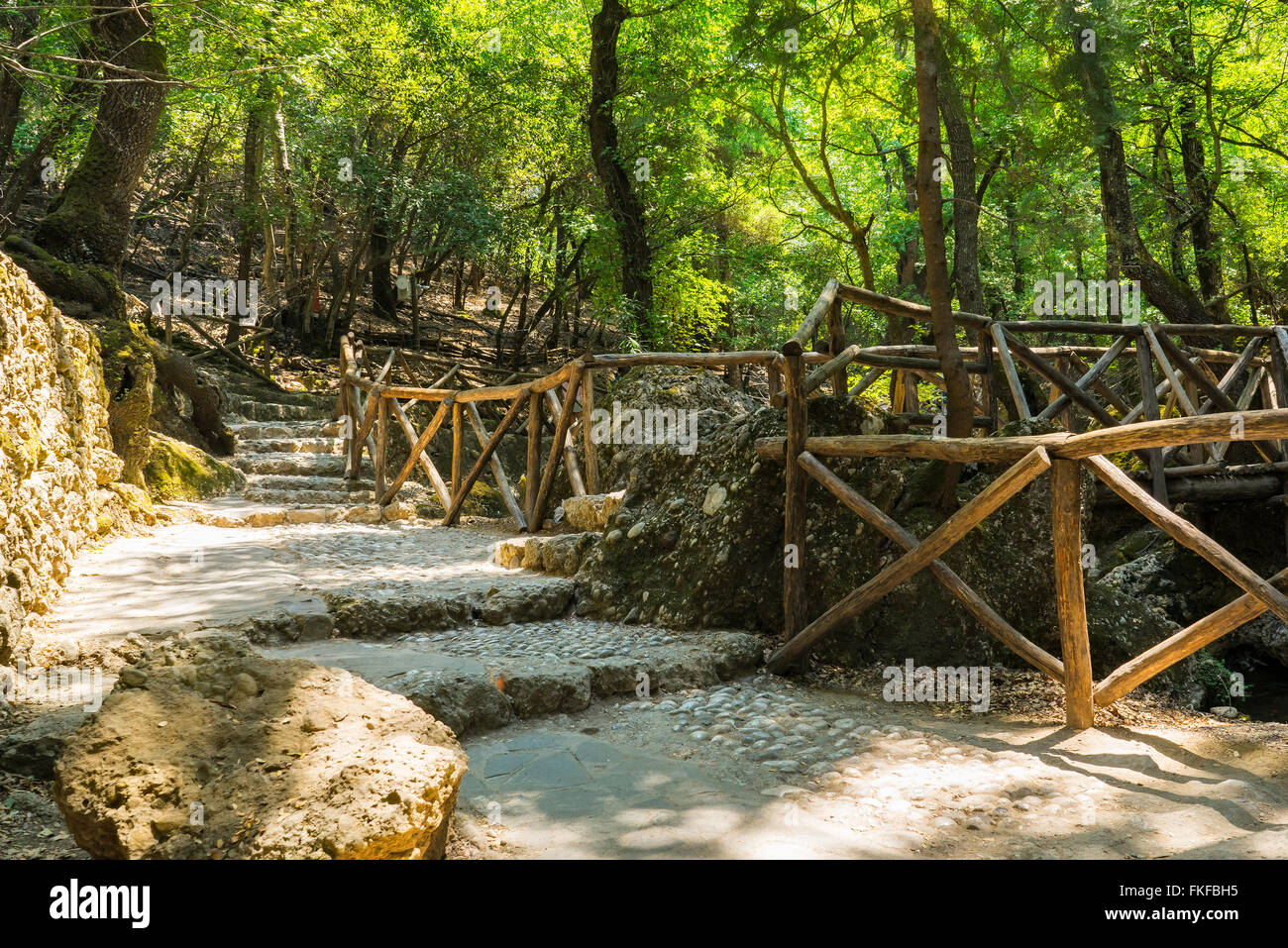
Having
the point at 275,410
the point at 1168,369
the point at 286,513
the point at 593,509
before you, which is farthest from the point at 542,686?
the point at 275,410

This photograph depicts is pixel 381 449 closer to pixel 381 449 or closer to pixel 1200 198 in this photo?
pixel 381 449

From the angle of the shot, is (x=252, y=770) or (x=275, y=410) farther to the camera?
(x=275, y=410)

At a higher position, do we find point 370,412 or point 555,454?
point 370,412

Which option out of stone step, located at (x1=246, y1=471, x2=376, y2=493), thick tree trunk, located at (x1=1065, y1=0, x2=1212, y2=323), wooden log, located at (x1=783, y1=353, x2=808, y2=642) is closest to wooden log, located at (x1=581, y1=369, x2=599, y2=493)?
wooden log, located at (x1=783, y1=353, x2=808, y2=642)

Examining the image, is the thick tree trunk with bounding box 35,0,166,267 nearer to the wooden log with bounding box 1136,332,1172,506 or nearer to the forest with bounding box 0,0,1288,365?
the forest with bounding box 0,0,1288,365

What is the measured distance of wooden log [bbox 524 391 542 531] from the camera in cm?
687

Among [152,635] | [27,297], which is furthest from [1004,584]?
[27,297]

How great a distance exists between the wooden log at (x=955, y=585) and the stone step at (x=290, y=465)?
7723mm

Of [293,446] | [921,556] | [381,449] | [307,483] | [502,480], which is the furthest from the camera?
[293,446]

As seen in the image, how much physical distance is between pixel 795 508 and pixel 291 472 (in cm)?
→ 803

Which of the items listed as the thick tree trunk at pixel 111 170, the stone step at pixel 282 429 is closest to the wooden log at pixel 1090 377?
the stone step at pixel 282 429

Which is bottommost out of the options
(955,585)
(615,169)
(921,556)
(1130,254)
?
(955,585)

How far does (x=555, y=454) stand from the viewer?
21.6ft
